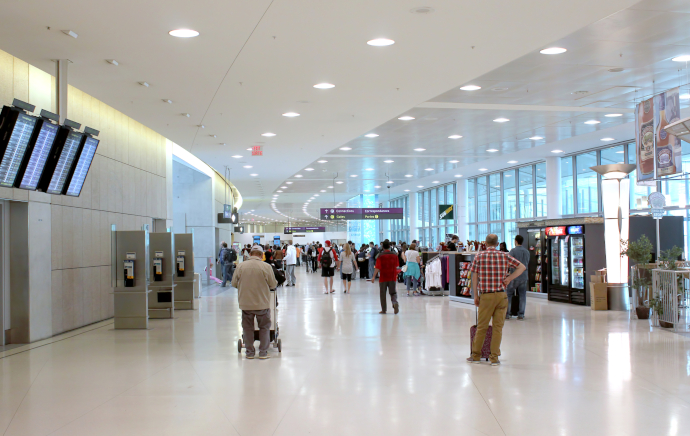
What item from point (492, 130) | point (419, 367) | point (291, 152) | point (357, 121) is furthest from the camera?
point (291, 152)

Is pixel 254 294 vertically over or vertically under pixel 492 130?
under

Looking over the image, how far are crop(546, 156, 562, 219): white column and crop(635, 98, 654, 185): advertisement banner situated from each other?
860 centimetres

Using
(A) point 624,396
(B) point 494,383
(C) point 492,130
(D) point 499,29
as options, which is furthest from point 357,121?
(A) point 624,396

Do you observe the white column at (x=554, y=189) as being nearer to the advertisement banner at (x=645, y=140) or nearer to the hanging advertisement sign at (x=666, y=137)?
the advertisement banner at (x=645, y=140)

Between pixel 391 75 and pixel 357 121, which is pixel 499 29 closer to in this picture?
pixel 391 75

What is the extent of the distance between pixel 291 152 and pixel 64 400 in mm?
10650

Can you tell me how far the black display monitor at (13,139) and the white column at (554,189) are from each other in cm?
1678

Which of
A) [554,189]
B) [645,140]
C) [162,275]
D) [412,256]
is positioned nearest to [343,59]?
[645,140]

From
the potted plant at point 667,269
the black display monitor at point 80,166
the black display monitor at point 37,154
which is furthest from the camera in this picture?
the potted plant at point 667,269

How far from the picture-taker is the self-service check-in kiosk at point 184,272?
1412 centimetres

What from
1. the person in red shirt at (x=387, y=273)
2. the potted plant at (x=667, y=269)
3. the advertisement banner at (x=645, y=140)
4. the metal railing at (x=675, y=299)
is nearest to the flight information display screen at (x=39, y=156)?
the person in red shirt at (x=387, y=273)

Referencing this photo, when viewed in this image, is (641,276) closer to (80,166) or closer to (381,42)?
(381,42)

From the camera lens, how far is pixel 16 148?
21.5ft

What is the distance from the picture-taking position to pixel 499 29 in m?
6.62
